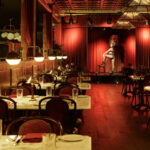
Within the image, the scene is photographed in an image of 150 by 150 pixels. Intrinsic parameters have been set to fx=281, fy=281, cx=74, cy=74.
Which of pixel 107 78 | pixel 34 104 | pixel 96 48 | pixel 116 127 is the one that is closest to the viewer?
pixel 34 104

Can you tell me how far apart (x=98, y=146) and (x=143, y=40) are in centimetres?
1276

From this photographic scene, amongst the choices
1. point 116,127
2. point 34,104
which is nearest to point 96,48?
point 116,127

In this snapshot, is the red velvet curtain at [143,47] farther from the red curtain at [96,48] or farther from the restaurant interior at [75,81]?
the red curtain at [96,48]

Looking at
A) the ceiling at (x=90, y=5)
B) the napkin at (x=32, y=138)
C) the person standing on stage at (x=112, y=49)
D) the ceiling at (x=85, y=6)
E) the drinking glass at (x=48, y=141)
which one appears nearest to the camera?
the drinking glass at (x=48, y=141)

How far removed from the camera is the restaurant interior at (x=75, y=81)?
2.94m

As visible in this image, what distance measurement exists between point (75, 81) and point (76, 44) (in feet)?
30.0

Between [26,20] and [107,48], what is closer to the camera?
[26,20]

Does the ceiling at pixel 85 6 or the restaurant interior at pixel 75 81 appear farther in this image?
the ceiling at pixel 85 6

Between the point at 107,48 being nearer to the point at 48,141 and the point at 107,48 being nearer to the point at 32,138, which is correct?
the point at 32,138

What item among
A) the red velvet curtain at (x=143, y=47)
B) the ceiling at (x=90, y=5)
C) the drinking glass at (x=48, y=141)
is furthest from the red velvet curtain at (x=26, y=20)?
the red velvet curtain at (x=143, y=47)

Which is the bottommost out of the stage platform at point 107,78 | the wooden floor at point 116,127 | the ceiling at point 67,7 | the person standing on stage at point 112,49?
the wooden floor at point 116,127

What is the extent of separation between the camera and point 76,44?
54.7 ft

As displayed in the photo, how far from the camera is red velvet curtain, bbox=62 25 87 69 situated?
16.5 meters

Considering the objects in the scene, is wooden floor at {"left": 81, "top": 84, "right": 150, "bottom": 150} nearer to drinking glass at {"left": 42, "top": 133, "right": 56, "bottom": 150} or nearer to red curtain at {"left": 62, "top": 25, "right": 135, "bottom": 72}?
drinking glass at {"left": 42, "top": 133, "right": 56, "bottom": 150}
